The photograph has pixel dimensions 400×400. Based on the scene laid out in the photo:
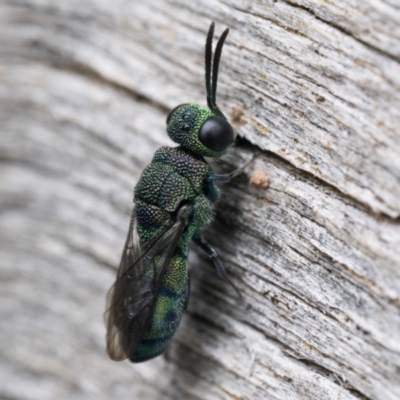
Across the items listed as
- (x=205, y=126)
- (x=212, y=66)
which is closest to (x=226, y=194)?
(x=205, y=126)

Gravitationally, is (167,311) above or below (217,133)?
below

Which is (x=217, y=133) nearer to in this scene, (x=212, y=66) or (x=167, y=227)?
(x=212, y=66)

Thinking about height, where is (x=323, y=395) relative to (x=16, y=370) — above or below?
above

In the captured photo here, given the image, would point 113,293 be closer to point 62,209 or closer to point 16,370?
point 62,209

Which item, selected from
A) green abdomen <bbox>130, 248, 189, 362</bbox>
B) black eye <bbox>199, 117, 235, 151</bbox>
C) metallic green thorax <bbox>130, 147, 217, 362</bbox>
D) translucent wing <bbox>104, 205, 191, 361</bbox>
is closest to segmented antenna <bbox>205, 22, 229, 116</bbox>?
black eye <bbox>199, 117, 235, 151</bbox>

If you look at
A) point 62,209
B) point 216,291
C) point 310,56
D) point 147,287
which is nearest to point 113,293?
point 147,287

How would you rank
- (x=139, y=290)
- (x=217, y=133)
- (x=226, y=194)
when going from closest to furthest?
(x=217, y=133), (x=139, y=290), (x=226, y=194)

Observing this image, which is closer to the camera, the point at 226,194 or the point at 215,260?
the point at 215,260
